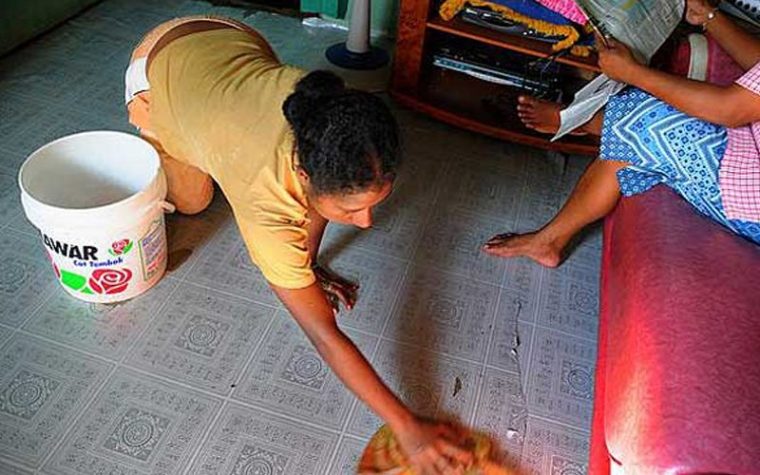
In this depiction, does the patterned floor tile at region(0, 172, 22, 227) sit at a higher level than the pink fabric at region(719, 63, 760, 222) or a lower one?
lower

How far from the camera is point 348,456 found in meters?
1.20

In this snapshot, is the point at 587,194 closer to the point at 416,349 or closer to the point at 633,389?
the point at 416,349

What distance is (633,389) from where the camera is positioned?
0.93 metres

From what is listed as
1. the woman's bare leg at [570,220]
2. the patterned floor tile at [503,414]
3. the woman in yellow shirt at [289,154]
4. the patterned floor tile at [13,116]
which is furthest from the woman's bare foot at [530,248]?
the patterned floor tile at [13,116]

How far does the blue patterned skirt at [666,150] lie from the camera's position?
1.19 metres

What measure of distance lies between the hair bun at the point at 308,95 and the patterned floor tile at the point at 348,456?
0.54 m

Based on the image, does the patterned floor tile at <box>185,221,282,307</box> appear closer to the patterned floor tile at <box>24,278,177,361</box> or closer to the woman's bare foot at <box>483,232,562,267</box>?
the patterned floor tile at <box>24,278,177,361</box>

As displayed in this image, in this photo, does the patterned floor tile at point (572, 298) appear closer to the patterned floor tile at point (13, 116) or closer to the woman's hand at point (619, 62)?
the woman's hand at point (619, 62)

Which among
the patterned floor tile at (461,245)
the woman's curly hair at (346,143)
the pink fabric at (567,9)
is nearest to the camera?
the woman's curly hair at (346,143)

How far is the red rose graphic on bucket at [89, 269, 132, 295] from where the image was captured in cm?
133

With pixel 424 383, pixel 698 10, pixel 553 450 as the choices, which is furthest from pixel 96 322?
pixel 698 10

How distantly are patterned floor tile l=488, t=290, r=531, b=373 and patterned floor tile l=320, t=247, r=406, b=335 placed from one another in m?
0.21

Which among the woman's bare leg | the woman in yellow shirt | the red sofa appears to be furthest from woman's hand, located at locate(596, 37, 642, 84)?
the woman in yellow shirt

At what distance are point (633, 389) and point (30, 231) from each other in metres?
1.22
